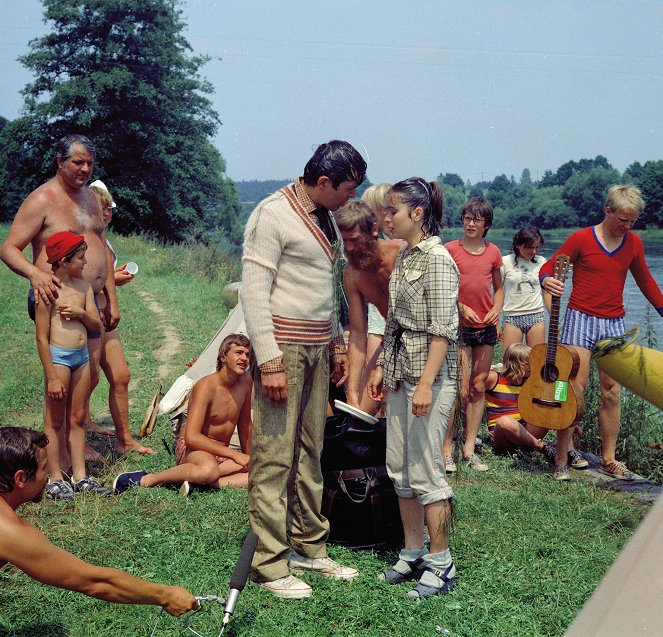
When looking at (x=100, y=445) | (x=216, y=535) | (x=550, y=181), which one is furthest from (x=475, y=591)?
(x=550, y=181)

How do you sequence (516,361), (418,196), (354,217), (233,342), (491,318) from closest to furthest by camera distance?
1. (418,196)
2. (354,217)
3. (233,342)
4. (491,318)
5. (516,361)

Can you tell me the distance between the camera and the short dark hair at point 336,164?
4012mm

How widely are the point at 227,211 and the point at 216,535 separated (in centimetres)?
5839

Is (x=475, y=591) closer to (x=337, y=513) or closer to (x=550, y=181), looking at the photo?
(x=337, y=513)

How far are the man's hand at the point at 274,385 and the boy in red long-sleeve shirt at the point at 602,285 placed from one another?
295 cm

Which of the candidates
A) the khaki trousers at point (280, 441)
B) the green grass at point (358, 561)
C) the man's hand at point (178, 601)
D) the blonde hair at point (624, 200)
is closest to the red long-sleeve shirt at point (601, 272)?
the blonde hair at point (624, 200)

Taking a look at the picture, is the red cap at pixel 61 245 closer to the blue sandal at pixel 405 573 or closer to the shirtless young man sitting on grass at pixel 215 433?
the shirtless young man sitting on grass at pixel 215 433

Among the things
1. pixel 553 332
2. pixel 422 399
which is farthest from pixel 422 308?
pixel 553 332

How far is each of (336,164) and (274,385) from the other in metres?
1.09

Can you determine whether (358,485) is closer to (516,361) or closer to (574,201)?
(516,361)

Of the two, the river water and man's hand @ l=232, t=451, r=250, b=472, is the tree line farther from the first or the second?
Answer: man's hand @ l=232, t=451, r=250, b=472

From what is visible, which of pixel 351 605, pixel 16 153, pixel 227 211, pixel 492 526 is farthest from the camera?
pixel 227 211

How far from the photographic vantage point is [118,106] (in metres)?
40.9

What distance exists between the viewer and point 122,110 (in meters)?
41.1
